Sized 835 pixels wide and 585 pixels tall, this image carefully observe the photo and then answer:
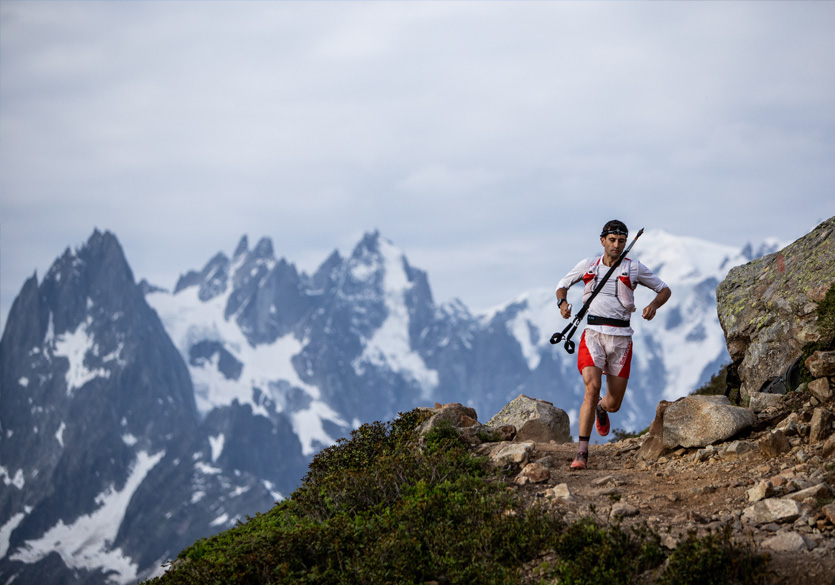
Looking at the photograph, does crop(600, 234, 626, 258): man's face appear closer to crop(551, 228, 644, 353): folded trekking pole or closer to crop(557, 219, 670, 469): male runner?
crop(557, 219, 670, 469): male runner

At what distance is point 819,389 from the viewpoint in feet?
34.9

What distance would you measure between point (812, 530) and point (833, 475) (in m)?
1.11

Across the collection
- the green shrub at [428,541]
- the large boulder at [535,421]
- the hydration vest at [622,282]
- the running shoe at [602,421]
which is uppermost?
the hydration vest at [622,282]

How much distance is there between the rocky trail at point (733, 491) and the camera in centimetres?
739

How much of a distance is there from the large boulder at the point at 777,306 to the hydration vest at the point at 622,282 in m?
3.17

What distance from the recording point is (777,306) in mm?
12781

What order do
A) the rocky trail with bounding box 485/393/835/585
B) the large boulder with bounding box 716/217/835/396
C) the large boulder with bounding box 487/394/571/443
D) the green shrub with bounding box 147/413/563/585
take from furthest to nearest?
1. the large boulder with bounding box 487/394/571/443
2. the large boulder with bounding box 716/217/835/396
3. the green shrub with bounding box 147/413/563/585
4. the rocky trail with bounding box 485/393/835/585

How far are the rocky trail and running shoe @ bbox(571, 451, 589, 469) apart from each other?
0.14 m

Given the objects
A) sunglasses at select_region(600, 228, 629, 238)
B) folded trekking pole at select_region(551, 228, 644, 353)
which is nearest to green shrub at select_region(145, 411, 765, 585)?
folded trekking pole at select_region(551, 228, 644, 353)

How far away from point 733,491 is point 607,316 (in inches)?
108

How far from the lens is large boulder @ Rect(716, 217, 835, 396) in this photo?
12.3 metres

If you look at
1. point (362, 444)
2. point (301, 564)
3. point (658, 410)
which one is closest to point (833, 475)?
point (658, 410)

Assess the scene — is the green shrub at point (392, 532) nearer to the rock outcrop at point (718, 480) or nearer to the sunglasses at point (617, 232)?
the rock outcrop at point (718, 480)

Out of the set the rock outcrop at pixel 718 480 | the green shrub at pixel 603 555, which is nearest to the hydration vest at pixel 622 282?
the rock outcrop at pixel 718 480
